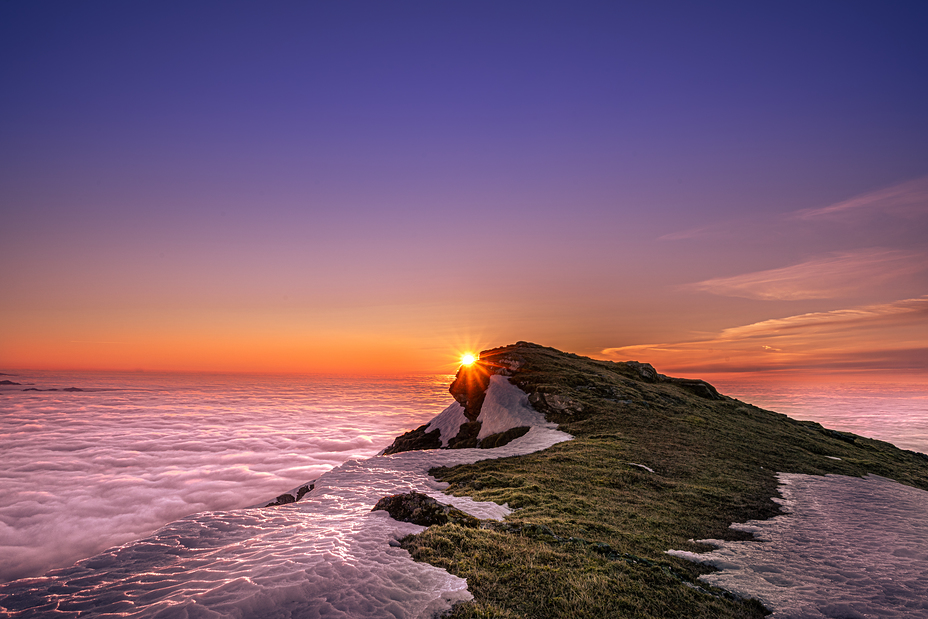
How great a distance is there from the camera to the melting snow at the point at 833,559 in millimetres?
11070

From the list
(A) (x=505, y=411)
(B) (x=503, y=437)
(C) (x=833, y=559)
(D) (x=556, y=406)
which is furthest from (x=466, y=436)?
(C) (x=833, y=559)

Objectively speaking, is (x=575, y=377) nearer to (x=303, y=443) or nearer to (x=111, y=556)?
(x=111, y=556)

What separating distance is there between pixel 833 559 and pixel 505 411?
31139 mm

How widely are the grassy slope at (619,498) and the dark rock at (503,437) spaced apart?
467 cm

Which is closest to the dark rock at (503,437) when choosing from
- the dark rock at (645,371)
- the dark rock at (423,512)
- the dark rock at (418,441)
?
the dark rock at (418,441)

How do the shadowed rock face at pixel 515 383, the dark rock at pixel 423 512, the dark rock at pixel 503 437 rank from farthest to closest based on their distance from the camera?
1. the shadowed rock face at pixel 515 383
2. the dark rock at pixel 503 437
3. the dark rock at pixel 423 512

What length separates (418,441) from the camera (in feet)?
157

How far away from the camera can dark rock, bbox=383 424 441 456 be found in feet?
152

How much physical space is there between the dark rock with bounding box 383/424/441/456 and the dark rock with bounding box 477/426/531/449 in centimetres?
747

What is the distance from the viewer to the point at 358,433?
113 meters

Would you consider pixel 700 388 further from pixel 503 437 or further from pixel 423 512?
pixel 423 512

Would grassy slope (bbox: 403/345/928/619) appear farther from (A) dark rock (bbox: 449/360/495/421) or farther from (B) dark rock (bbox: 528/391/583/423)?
(A) dark rock (bbox: 449/360/495/421)

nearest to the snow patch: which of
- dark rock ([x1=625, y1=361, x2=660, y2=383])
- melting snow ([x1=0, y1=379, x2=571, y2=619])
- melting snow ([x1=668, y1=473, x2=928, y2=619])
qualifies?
melting snow ([x1=668, y1=473, x2=928, y2=619])

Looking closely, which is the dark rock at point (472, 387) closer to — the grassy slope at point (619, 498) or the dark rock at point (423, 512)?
the grassy slope at point (619, 498)
